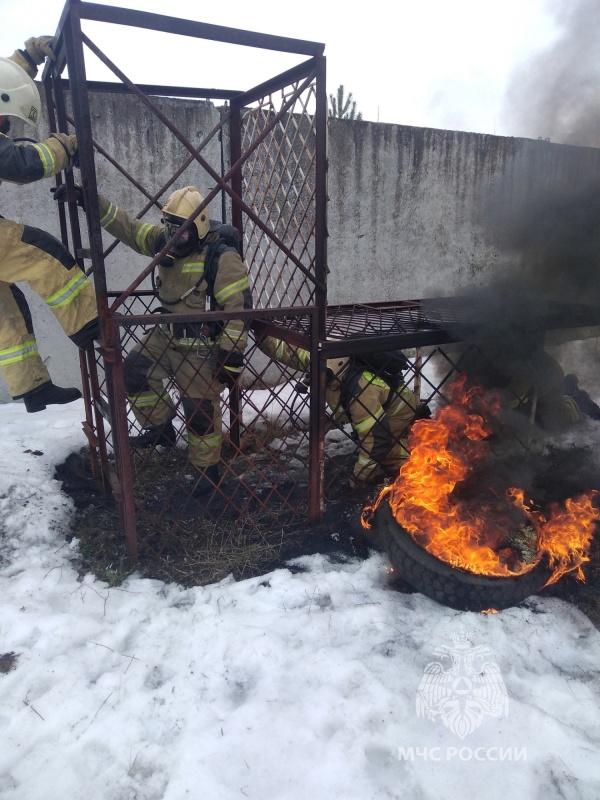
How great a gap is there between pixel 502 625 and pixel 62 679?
2022 mm

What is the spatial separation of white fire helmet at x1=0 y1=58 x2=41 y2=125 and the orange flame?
9.87 ft

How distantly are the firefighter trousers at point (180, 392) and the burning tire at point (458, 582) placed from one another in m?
1.55

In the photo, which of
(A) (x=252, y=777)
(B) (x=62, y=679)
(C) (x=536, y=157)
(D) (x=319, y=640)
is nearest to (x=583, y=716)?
(D) (x=319, y=640)

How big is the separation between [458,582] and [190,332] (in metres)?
2.43

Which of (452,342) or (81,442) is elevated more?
(452,342)

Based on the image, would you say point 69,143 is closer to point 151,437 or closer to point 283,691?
point 151,437

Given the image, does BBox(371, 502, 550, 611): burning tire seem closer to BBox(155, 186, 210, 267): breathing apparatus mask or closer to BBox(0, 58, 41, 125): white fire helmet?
BBox(155, 186, 210, 267): breathing apparatus mask

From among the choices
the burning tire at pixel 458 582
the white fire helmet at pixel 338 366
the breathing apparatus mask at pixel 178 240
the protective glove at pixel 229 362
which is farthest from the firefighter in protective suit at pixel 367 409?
the burning tire at pixel 458 582

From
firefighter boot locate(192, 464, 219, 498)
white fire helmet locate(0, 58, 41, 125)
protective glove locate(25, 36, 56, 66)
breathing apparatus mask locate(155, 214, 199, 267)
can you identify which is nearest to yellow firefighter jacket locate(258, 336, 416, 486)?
breathing apparatus mask locate(155, 214, 199, 267)

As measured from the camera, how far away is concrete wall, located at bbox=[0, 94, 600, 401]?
5461mm

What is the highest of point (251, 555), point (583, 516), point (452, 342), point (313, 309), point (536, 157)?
point (536, 157)

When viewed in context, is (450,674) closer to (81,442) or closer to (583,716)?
(583,716)

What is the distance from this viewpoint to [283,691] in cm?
232

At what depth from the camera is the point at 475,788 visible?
1932mm
